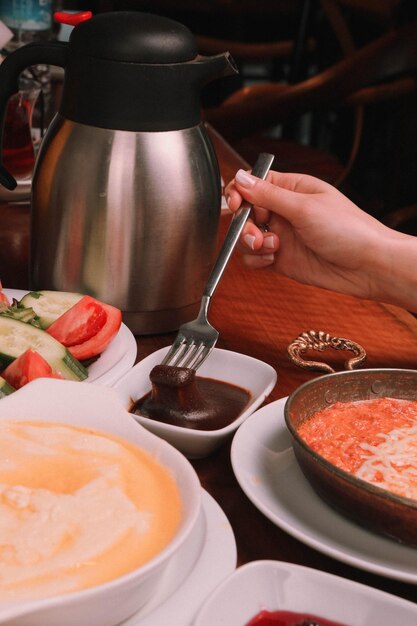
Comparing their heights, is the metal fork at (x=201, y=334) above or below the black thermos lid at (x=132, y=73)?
below

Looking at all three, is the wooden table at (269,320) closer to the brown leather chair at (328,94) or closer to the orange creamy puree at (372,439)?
the orange creamy puree at (372,439)

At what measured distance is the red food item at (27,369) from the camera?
0.92m

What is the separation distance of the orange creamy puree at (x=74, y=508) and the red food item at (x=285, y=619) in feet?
0.33

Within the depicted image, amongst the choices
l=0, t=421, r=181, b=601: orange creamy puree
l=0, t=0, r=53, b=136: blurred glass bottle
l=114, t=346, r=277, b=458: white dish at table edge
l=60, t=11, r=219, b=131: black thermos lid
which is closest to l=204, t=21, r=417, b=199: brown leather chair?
l=0, t=0, r=53, b=136: blurred glass bottle

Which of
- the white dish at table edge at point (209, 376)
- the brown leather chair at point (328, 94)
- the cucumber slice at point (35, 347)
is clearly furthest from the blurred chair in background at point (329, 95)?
the cucumber slice at point (35, 347)

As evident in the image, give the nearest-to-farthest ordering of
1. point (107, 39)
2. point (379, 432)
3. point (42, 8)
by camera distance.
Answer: point (379, 432) < point (107, 39) < point (42, 8)

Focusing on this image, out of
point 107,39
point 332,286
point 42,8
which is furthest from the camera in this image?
point 42,8

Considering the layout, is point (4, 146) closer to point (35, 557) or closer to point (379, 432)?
point (379, 432)

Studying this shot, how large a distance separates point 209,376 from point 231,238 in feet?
0.71

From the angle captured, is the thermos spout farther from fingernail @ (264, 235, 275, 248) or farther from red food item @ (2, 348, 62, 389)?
red food item @ (2, 348, 62, 389)

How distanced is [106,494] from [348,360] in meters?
0.56

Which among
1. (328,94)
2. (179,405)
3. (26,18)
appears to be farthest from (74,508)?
(328,94)

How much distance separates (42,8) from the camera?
2.70 metres

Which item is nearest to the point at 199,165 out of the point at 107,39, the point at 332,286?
the point at 107,39
